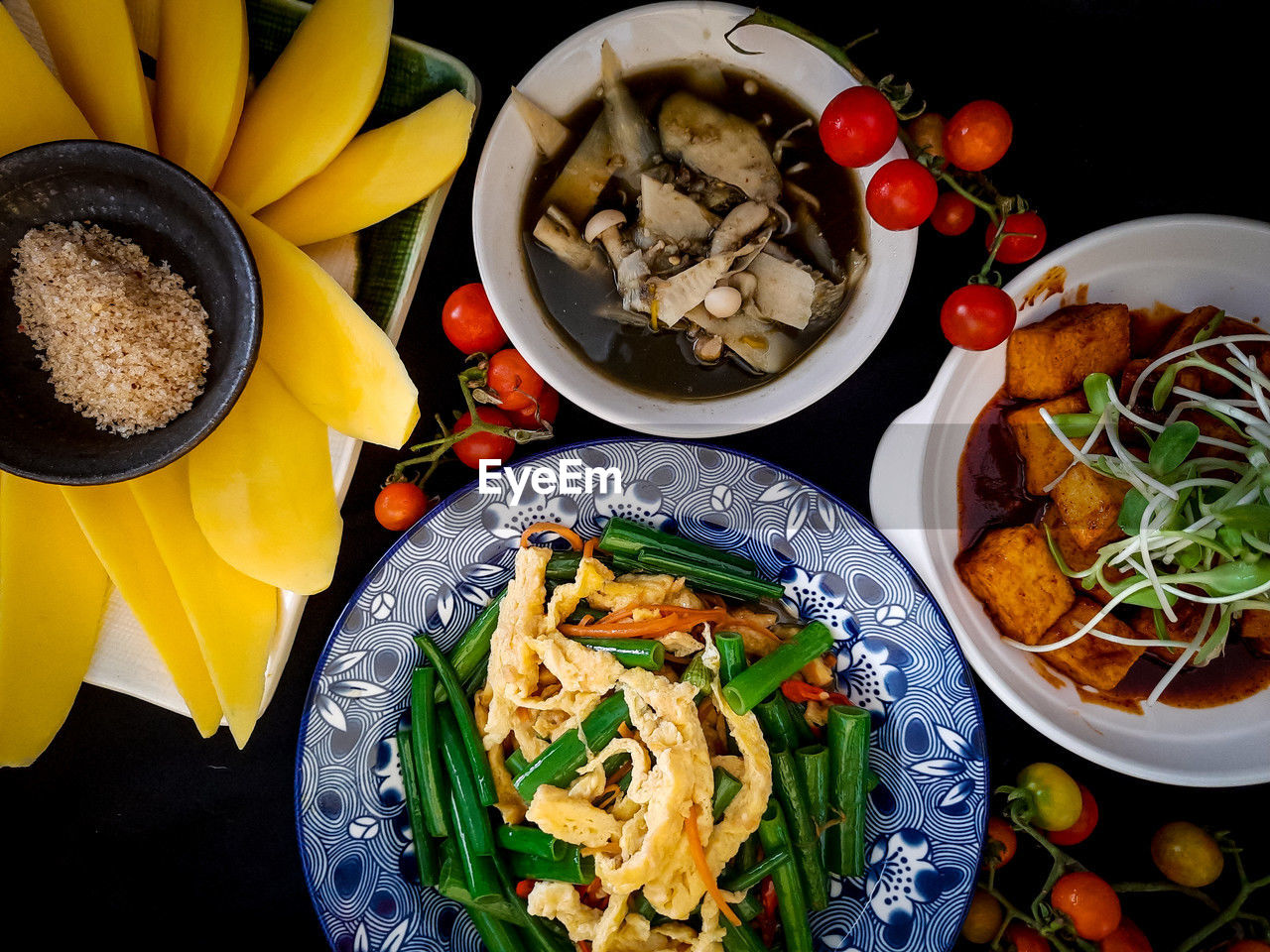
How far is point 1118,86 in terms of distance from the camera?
1.94m

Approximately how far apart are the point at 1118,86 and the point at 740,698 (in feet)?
5.44

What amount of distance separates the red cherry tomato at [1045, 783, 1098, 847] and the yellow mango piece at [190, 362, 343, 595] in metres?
1.83

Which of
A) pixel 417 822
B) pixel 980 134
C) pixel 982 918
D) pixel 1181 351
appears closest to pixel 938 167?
pixel 980 134

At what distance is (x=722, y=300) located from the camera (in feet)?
5.69

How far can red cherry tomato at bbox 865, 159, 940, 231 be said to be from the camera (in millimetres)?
1608

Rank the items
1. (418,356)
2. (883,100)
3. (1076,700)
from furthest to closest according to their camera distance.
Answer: (418,356), (1076,700), (883,100)

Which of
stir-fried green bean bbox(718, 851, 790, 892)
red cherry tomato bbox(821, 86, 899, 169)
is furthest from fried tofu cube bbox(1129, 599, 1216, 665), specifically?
red cherry tomato bbox(821, 86, 899, 169)

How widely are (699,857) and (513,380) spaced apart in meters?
1.10

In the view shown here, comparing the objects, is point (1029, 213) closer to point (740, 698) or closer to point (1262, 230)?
point (1262, 230)

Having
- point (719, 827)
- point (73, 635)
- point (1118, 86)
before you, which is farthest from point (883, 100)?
point (73, 635)

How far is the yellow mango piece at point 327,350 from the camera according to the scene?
5.36ft

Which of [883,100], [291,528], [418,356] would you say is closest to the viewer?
[883,100]

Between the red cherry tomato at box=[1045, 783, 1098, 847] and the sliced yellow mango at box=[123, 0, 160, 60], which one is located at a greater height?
the sliced yellow mango at box=[123, 0, 160, 60]

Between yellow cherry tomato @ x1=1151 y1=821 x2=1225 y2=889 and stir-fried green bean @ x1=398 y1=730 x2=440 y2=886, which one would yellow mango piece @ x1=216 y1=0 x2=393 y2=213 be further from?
yellow cherry tomato @ x1=1151 y1=821 x2=1225 y2=889
